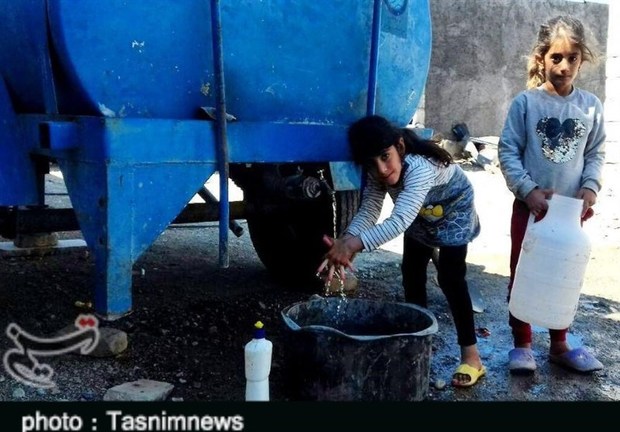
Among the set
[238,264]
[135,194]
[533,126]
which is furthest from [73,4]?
[238,264]

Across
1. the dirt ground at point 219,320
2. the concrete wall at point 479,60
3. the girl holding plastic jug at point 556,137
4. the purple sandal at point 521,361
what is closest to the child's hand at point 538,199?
the girl holding plastic jug at point 556,137

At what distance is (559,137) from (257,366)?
63.4 inches

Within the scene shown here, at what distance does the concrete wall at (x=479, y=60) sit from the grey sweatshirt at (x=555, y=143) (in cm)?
687

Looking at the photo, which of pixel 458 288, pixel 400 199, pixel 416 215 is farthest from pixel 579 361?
pixel 400 199

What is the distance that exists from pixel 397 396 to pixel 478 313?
60.5 inches

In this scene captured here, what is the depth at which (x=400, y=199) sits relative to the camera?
95.8 inches

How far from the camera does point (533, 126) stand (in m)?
2.82

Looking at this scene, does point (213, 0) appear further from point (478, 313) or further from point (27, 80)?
point (478, 313)

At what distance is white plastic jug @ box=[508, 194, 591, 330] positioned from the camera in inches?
104

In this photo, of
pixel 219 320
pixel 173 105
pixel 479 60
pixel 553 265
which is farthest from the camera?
pixel 479 60

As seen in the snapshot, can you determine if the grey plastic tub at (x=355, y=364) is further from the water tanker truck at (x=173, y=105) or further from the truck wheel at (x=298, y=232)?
the truck wheel at (x=298, y=232)

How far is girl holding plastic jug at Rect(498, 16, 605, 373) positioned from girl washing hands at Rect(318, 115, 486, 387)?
23 cm

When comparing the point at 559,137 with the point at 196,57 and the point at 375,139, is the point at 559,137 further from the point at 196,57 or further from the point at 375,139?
the point at 196,57

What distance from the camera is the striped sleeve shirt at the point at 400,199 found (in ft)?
7.82
